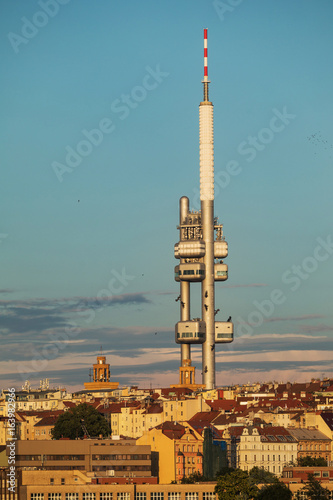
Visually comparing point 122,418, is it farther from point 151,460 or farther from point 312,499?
point 312,499

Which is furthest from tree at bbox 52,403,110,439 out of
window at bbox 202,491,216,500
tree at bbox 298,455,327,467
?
window at bbox 202,491,216,500

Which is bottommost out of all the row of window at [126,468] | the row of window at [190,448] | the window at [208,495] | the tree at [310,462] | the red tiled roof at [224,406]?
the window at [208,495]

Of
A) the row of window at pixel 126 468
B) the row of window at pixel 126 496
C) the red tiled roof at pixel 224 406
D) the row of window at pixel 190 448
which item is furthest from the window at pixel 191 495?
the red tiled roof at pixel 224 406

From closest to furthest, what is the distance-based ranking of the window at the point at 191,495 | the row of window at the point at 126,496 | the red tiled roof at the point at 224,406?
1. the row of window at the point at 126,496
2. the window at the point at 191,495
3. the red tiled roof at the point at 224,406

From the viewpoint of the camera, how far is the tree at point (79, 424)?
6742 inches

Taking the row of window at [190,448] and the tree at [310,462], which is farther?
the row of window at [190,448]

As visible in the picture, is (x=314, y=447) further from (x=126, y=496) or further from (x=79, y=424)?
(x=79, y=424)

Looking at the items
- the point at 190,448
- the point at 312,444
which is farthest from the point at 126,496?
the point at 312,444

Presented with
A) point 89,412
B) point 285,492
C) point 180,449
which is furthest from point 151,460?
point 89,412

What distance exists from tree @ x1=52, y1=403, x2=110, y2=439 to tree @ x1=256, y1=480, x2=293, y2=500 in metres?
41.1

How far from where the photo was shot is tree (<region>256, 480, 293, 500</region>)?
13100 cm

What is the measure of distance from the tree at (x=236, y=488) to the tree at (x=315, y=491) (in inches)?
176

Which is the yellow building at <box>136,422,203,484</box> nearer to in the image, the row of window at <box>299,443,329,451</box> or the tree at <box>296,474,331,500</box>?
the row of window at <box>299,443,329,451</box>

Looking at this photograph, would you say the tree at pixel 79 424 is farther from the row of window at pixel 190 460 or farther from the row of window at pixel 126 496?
the row of window at pixel 126 496
